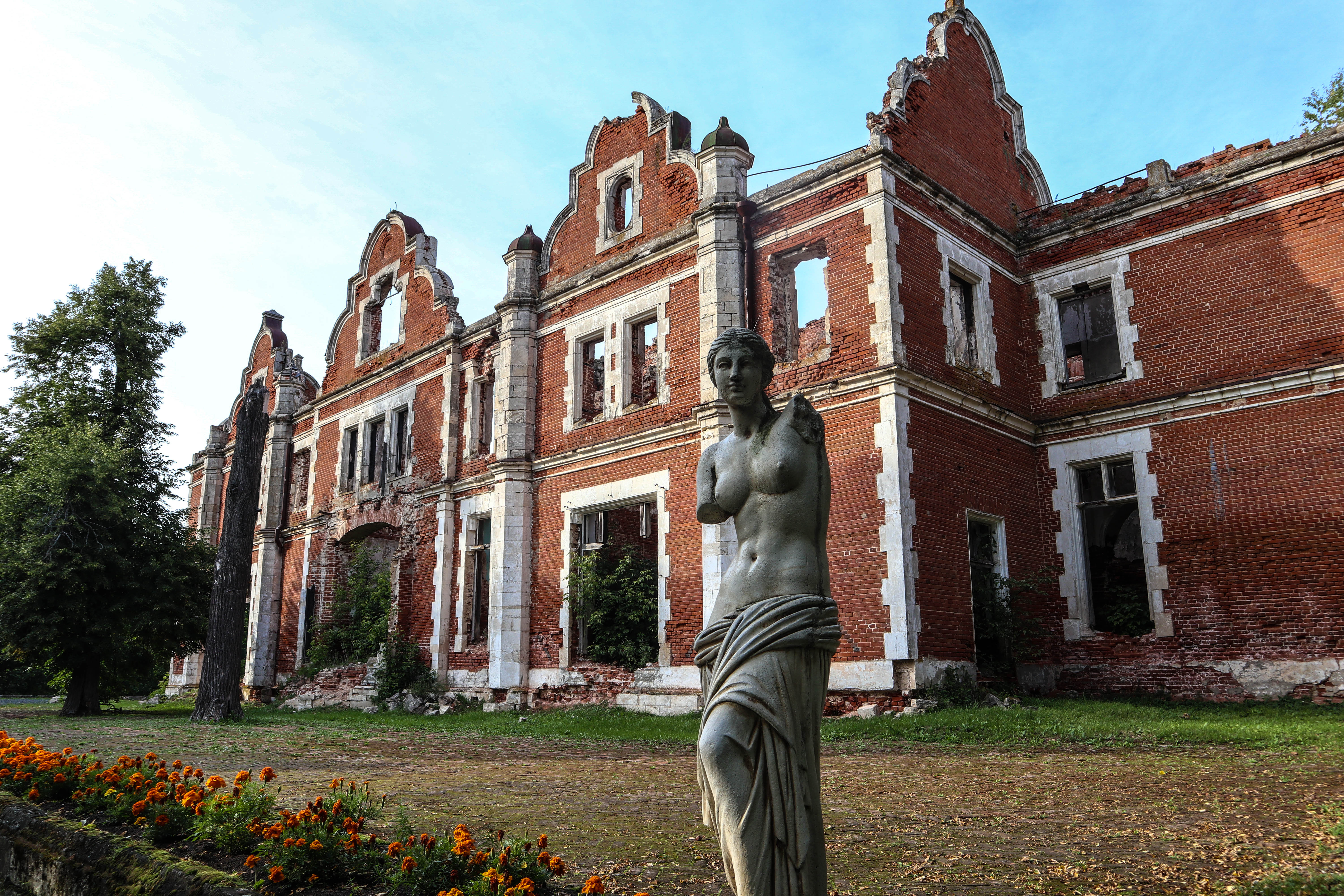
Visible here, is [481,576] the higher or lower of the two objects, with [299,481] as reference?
lower

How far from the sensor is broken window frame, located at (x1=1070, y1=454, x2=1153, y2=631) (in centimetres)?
1393

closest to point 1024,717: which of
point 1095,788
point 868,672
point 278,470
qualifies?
point 868,672

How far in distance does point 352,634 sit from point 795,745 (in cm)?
2059

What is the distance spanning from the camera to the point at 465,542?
1864 centimetres

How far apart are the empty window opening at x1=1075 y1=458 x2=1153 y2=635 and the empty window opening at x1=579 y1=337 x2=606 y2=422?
8484 millimetres

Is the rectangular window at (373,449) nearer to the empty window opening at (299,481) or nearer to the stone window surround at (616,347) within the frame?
the empty window opening at (299,481)

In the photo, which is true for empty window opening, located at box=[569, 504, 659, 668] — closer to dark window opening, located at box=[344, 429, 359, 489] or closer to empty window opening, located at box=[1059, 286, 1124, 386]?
empty window opening, located at box=[1059, 286, 1124, 386]

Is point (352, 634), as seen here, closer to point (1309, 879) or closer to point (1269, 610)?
point (1269, 610)

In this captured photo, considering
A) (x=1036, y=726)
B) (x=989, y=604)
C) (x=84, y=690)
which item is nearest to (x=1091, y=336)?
(x=989, y=604)

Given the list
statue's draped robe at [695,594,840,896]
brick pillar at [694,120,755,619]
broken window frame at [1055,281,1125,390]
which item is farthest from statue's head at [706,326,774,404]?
broken window frame at [1055,281,1125,390]

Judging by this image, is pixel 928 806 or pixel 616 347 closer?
pixel 928 806

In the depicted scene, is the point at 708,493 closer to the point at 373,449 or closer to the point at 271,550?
the point at 373,449

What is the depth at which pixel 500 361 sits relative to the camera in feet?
59.6

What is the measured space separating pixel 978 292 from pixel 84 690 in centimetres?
1803
